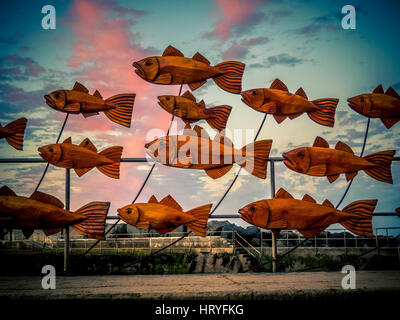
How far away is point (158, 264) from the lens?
600 cm

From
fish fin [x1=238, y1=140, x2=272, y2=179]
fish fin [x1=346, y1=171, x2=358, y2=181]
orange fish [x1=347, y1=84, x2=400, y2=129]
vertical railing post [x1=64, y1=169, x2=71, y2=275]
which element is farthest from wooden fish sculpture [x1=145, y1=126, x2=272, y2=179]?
orange fish [x1=347, y1=84, x2=400, y2=129]

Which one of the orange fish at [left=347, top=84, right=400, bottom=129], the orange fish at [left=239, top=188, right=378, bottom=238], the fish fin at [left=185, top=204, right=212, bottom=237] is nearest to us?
the orange fish at [left=239, top=188, right=378, bottom=238]

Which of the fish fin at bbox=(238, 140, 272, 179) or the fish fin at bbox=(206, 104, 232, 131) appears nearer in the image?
the fish fin at bbox=(238, 140, 272, 179)

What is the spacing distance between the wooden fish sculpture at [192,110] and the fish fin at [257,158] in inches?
10.4

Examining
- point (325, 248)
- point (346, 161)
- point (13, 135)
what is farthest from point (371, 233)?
point (325, 248)

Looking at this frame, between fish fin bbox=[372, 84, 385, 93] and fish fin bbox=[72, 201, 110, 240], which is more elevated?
fish fin bbox=[372, 84, 385, 93]

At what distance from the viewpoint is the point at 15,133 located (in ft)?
7.41

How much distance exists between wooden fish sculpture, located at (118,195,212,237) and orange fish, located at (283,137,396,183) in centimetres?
61

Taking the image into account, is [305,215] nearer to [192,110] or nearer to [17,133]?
[192,110]

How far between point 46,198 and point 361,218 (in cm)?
188

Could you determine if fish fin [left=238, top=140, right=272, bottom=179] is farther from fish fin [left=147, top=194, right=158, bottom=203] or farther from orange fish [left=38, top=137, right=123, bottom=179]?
orange fish [left=38, top=137, right=123, bottom=179]

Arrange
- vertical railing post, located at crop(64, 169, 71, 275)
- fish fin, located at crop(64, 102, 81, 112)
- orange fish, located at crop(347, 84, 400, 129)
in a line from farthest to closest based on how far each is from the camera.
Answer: orange fish, located at crop(347, 84, 400, 129)
vertical railing post, located at crop(64, 169, 71, 275)
fish fin, located at crop(64, 102, 81, 112)

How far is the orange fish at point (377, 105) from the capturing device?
2.45 meters

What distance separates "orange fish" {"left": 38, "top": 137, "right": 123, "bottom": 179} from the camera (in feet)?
6.93
